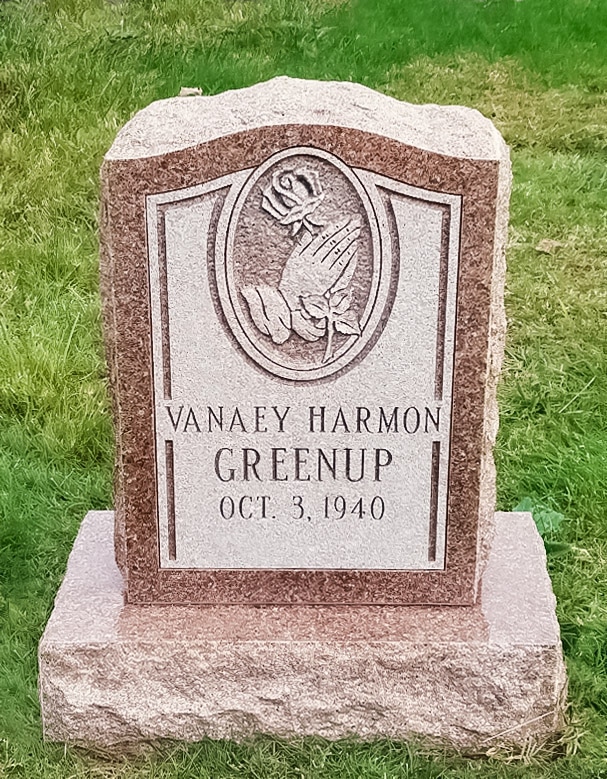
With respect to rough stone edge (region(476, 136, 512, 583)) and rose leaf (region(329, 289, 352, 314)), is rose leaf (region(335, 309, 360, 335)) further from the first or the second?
rough stone edge (region(476, 136, 512, 583))

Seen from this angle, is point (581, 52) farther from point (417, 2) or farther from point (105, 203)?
point (105, 203)

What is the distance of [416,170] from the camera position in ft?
7.72

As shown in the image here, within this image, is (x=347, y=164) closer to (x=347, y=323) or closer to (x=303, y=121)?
(x=303, y=121)

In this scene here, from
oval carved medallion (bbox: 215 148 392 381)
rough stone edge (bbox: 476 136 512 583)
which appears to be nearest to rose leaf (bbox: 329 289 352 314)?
oval carved medallion (bbox: 215 148 392 381)

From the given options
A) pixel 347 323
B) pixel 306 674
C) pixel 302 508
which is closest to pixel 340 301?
pixel 347 323

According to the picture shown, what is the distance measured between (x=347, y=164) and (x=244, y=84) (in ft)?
14.8

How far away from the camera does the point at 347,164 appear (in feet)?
7.73

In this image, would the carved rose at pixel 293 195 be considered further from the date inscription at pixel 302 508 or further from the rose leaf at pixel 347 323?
the date inscription at pixel 302 508

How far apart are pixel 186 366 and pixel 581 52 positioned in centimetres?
588

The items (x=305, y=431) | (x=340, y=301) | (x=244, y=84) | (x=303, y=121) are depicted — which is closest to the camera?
(x=303, y=121)

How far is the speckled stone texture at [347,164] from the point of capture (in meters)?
2.35

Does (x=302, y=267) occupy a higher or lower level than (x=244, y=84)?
higher

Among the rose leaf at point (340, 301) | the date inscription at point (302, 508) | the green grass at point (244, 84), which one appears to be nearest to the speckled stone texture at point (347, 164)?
the date inscription at point (302, 508)

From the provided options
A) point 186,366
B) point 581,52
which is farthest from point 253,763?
point 581,52
